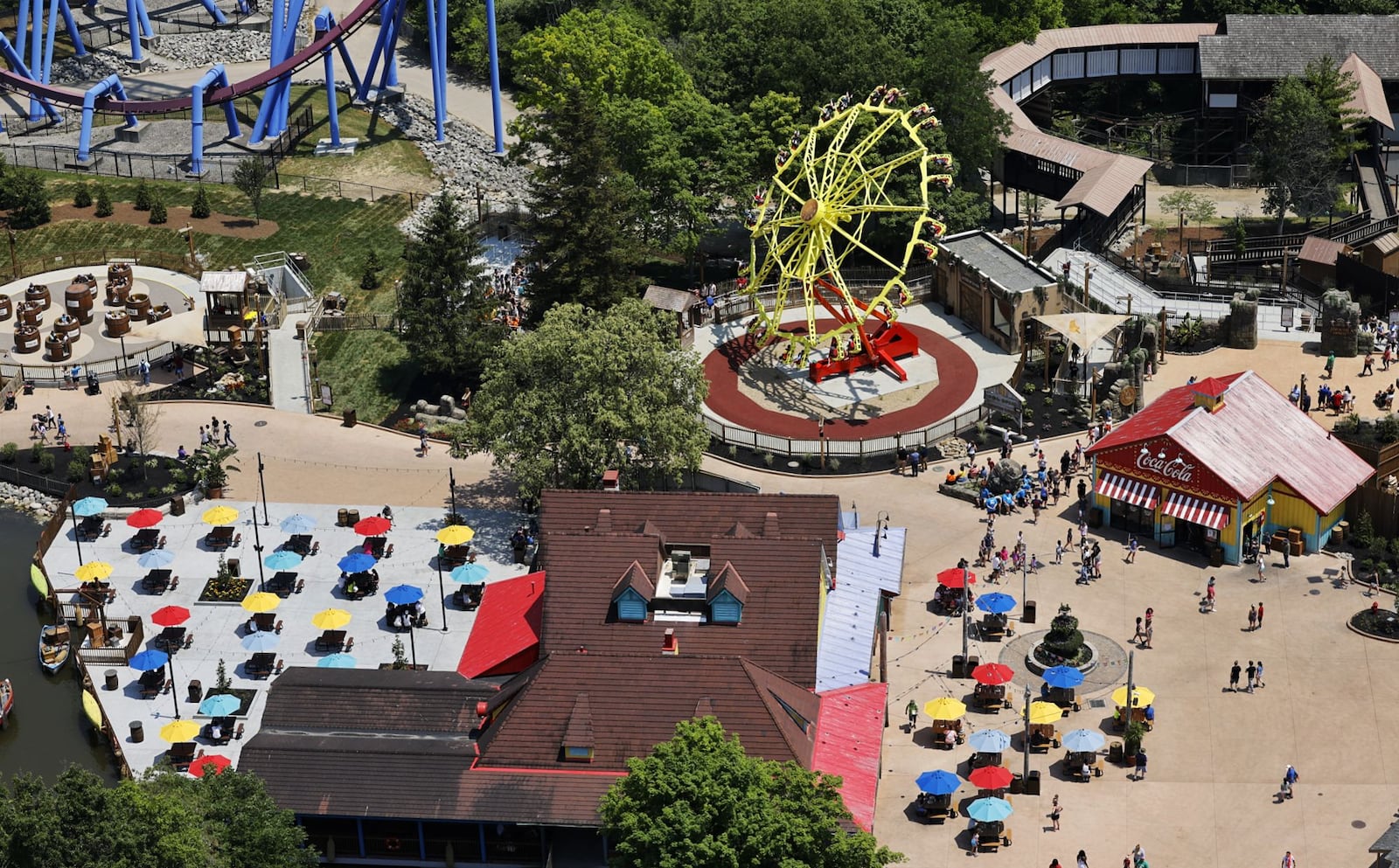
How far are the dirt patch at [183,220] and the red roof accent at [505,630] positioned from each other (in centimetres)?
4996

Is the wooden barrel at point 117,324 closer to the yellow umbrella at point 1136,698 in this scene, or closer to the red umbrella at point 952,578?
the red umbrella at point 952,578

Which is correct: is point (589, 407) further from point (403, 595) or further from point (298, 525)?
point (298, 525)

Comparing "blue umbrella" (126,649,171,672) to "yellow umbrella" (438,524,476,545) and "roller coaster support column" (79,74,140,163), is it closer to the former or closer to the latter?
"yellow umbrella" (438,524,476,545)

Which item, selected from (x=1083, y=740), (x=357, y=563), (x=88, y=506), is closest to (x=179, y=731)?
(x=357, y=563)

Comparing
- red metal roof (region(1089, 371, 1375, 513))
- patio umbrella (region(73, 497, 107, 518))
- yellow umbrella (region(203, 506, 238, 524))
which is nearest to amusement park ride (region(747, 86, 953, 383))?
red metal roof (region(1089, 371, 1375, 513))

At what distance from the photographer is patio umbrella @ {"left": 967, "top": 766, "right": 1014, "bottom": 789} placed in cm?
8012

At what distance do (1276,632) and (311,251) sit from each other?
65.3 metres

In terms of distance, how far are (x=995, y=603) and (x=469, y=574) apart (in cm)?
2318

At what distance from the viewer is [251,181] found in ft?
452

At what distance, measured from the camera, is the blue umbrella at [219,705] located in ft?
288

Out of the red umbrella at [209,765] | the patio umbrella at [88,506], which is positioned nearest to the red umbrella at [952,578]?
the red umbrella at [209,765]

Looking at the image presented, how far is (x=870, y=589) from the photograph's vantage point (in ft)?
306

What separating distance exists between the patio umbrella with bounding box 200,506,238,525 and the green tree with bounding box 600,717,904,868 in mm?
35588

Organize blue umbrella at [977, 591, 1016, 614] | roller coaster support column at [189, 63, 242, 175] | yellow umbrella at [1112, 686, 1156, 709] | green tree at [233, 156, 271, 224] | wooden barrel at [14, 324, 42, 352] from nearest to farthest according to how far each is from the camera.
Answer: yellow umbrella at [1112, 686, 1156, 709] < blue umbrella at [977, 591, 1016, 614] < wooden barrel at [14, 324, 42, 352] < green tree at [233, 156, 271, 224] < roller coaster support column at [189, 63, 242, 175]
